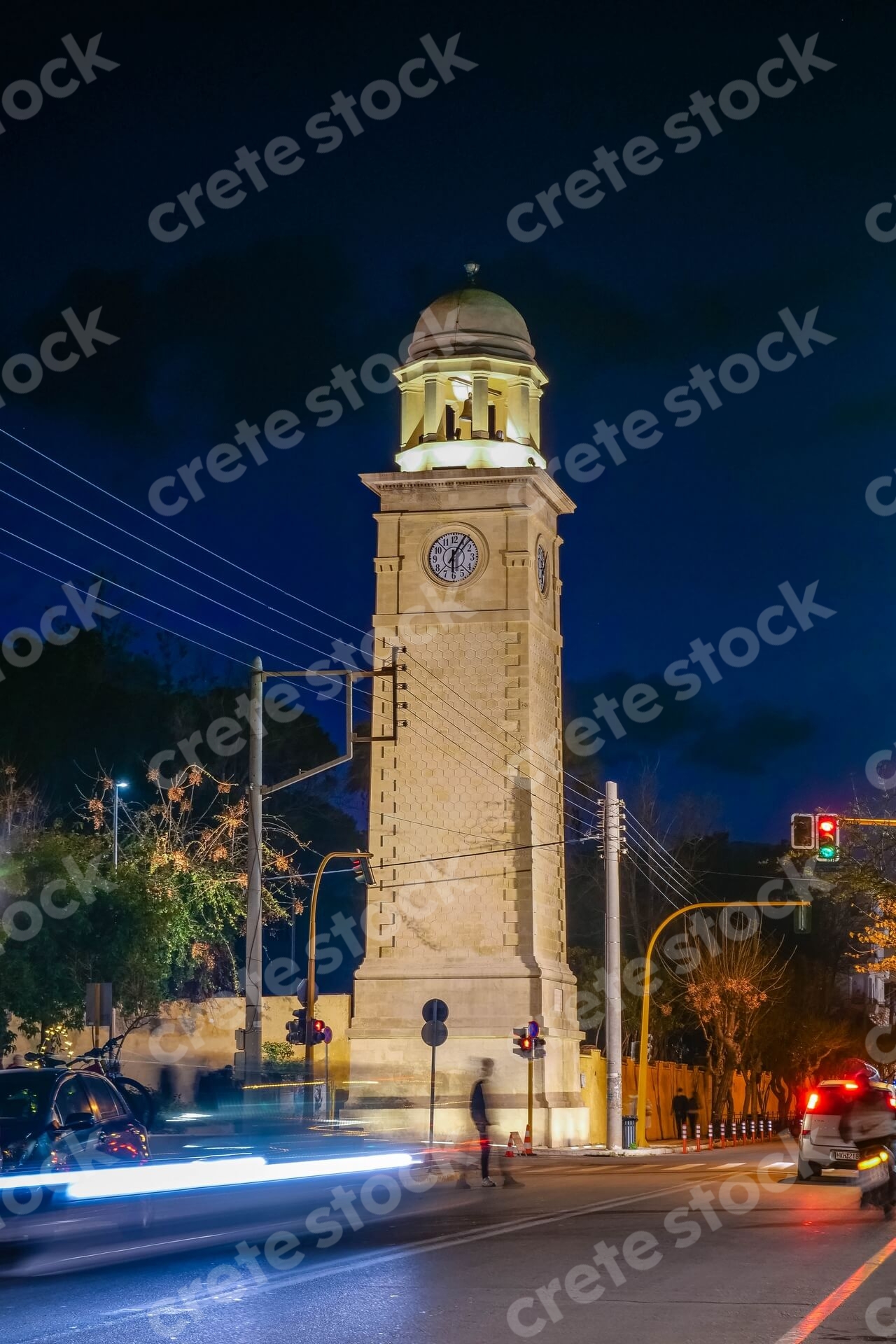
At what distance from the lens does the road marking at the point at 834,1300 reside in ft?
34.1

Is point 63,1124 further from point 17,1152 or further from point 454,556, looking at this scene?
point 454,556

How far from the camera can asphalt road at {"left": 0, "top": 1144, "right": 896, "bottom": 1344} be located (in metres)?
10.8

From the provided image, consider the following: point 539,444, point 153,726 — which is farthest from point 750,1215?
point 153,726

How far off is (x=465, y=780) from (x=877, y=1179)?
2586 cm

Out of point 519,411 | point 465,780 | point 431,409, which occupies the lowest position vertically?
point 465,780

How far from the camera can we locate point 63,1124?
14.3 m

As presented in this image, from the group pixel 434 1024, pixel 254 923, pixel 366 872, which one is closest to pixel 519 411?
pixel 366 872

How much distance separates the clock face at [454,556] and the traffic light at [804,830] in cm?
1893

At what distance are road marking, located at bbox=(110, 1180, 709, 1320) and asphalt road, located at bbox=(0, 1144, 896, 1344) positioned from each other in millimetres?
30

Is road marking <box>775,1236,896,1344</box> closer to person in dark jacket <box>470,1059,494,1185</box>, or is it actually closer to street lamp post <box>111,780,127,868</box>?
person in dark jacket <box>470,1059,494,1185</box>

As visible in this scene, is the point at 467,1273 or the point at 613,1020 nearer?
the point at 467,1273

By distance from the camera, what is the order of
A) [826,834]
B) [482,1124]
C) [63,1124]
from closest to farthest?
1. [63,1124]
2. [482,1124]
3. [826,834]

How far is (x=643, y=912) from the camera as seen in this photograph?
6738 cm

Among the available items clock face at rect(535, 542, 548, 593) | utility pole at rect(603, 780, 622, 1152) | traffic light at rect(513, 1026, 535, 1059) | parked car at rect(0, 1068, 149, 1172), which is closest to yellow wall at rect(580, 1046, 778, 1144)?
utility pole at rect(603, 780, 622, 1152)
